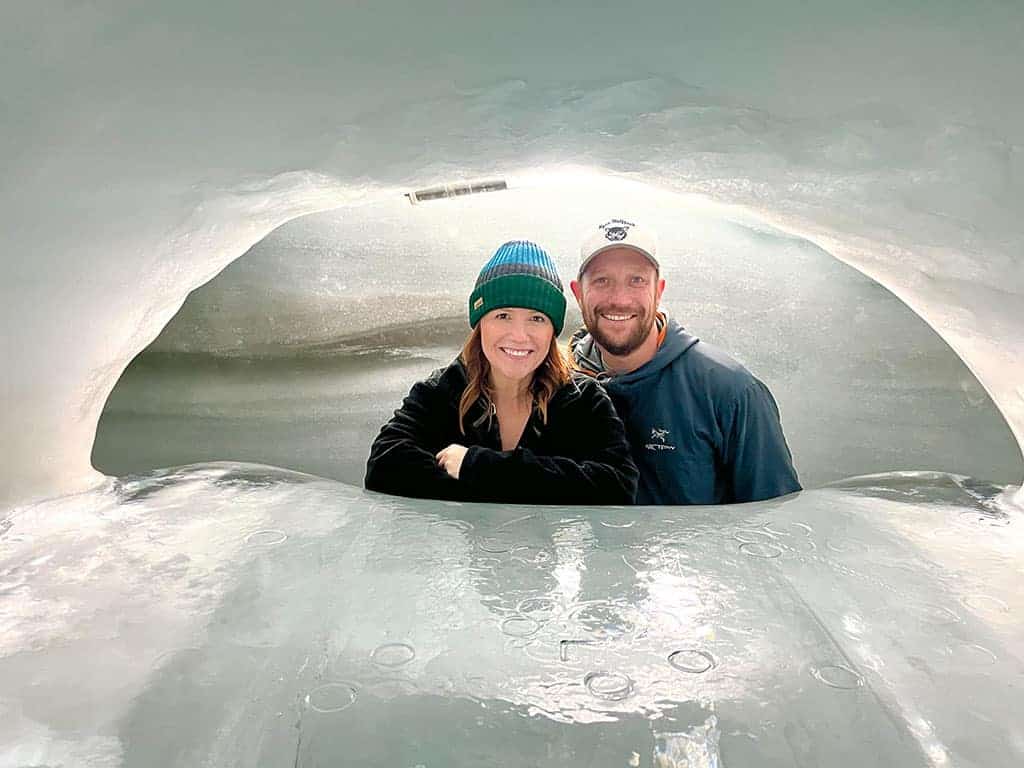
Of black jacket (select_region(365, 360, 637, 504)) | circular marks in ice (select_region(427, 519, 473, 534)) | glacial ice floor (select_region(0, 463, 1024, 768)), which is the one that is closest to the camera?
glacial ice floor (select_region(0, 463, 1024, 768))

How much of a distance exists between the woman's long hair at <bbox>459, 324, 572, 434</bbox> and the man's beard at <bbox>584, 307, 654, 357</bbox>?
199 mm

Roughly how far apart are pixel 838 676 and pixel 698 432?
78 centimetres

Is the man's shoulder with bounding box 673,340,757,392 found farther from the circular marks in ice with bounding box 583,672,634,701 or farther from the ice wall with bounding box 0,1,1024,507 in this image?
the circular marks in ice with bounding box 583,672,634,701

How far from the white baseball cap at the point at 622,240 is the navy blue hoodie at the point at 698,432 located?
0.17 m

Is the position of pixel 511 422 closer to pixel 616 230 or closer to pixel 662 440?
pixel 662 440

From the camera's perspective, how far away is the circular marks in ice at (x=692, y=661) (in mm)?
618

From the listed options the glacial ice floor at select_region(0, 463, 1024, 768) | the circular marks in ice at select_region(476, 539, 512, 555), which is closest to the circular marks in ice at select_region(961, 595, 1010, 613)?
the glacial ice floor at select_region(0, 463, 1024, 768)

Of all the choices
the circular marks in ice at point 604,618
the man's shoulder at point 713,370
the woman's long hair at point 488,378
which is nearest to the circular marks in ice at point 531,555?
the circular marks in ice at point 604,618

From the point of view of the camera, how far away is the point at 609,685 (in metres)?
0.60

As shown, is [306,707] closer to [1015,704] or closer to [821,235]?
[1015,704]

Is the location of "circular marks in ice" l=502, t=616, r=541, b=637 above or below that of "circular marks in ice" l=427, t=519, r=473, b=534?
Answer: below

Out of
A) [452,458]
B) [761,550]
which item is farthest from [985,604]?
[452,458]

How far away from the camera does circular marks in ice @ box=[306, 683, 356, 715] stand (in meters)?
0.57

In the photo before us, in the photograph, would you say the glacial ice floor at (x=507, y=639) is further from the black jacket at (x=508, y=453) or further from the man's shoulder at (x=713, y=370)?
the man's shoulder at (x=713, y=370)
